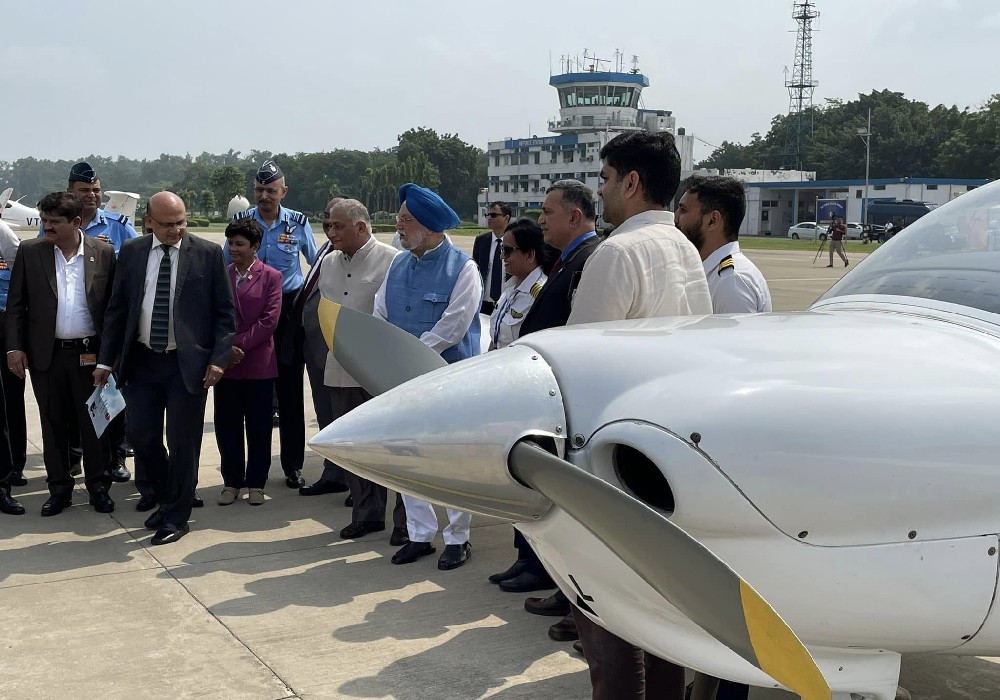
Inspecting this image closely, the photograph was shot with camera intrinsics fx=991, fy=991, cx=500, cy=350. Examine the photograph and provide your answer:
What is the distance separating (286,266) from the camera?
7512mm

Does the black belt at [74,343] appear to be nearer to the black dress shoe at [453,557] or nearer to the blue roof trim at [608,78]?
the black dress shoe at [453,557]

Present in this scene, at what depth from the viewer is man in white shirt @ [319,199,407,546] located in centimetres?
590

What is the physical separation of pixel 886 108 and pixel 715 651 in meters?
108

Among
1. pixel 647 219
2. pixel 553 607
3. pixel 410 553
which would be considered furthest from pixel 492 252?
pixel 647 219

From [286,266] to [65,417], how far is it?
198 cm

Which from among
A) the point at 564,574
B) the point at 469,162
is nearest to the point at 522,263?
the point at 564,574

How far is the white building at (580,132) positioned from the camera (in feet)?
285

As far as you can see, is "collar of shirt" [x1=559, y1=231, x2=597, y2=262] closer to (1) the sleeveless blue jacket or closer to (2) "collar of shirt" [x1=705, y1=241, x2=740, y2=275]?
(2) "collar of shirt" [x1=705, y1=241, x2=740, y2=275]

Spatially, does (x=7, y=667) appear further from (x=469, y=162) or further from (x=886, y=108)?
(x=469, y=162)

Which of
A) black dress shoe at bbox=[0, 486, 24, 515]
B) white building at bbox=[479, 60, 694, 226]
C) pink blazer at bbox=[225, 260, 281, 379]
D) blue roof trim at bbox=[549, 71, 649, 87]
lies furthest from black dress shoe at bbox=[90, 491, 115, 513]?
blue roof trim at bbox=[549, 71, 649, 87]

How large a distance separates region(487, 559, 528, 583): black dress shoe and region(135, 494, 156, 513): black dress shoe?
2565 mm

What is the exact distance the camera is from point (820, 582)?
2281mm

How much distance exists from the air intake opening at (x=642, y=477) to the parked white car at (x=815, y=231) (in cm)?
6542

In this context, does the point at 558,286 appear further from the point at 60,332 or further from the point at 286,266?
the point at 286,266
